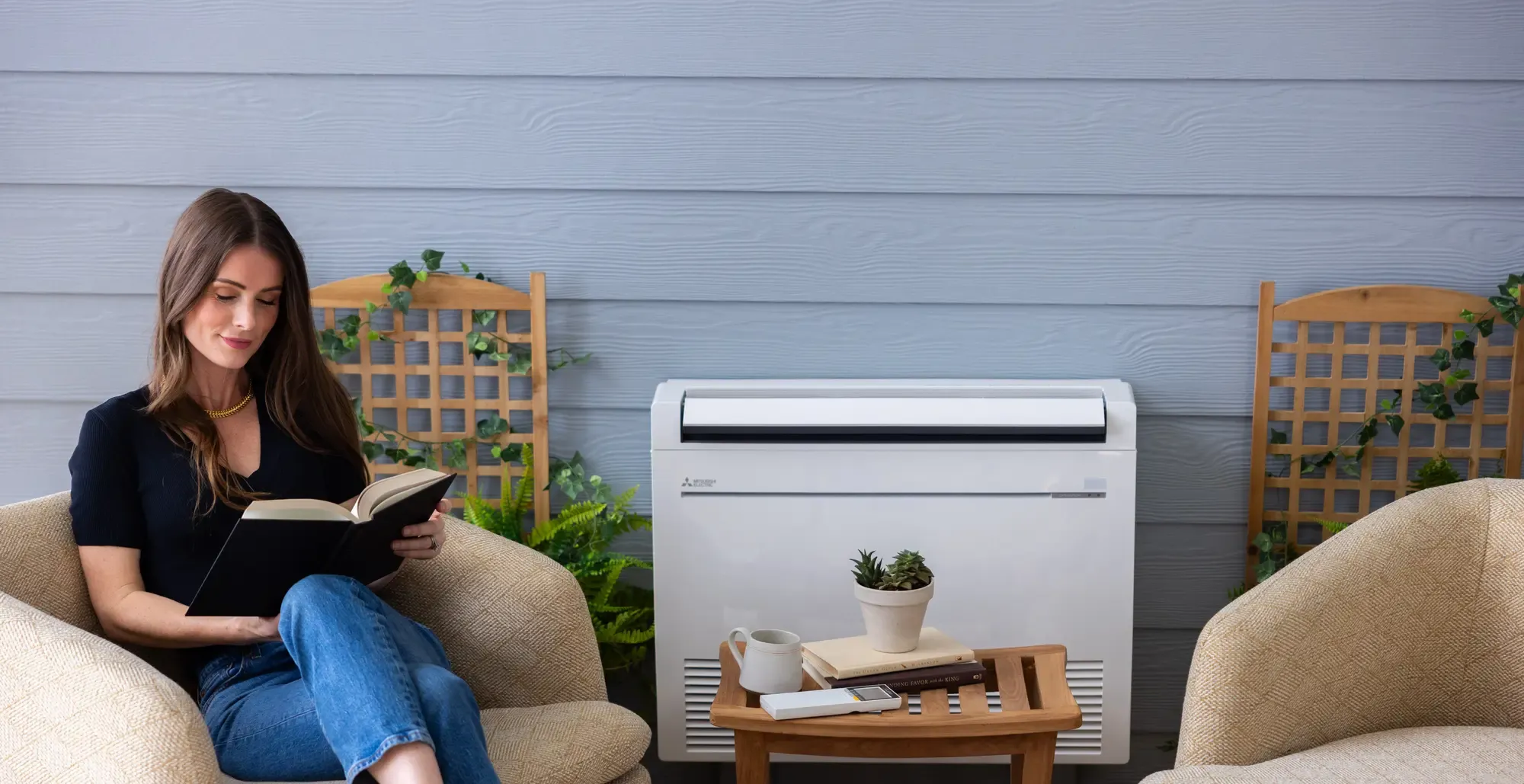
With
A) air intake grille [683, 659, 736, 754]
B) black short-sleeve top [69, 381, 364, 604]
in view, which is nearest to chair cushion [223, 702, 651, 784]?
black short-sleeve top [69, 381, 364, 604]

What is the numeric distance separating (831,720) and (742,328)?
868mm

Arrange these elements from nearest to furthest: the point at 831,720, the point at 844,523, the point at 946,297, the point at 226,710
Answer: the point at 226,710
the point at 831,720
the point at 844,523
the point at 946,297

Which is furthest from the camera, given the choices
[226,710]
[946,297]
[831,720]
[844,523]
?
[946,297]

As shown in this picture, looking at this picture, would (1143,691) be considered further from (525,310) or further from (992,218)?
(525,310)

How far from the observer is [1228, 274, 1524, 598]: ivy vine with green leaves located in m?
2.17

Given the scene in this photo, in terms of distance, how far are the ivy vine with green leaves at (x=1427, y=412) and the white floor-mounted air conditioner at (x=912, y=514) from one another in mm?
347

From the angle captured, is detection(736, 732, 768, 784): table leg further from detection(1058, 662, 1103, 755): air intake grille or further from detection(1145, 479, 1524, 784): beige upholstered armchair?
detection(1058, 662, 1103, 755): air intake grille

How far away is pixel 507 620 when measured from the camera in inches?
69.8

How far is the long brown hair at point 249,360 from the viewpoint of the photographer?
1.64 meters

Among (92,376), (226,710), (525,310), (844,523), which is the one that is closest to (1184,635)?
(844,523)

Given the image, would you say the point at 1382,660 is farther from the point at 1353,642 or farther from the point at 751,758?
the point at 751,758

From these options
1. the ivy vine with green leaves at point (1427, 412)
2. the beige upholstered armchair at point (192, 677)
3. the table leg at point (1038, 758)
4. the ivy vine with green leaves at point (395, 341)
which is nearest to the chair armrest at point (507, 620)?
the beige upholstered armchair at point (192, 677)

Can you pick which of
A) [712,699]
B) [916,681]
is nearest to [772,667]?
[916,681]

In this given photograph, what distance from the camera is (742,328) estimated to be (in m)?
2.31
